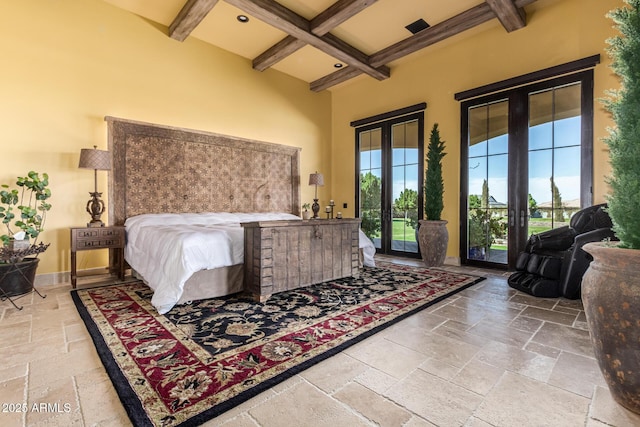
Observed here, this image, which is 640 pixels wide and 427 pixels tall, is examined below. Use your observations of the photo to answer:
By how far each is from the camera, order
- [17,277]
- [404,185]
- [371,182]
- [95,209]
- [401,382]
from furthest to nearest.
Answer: [371,182]
[404,185]
[95,209]
[17,277]
[401,382]

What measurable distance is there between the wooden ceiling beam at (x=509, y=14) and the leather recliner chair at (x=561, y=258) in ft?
8.58

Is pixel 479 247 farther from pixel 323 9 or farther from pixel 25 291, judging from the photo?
pixel 25 291

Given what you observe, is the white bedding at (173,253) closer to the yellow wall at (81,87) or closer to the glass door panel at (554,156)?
the yellow wall at (81,87)

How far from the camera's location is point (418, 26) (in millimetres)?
4402

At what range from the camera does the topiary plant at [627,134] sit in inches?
54.1

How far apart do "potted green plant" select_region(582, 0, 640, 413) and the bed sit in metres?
2.69

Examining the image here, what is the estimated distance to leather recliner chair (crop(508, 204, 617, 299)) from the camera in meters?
2.91

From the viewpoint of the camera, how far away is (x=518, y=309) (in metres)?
2.74

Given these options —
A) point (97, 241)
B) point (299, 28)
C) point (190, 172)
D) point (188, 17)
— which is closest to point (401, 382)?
point (97, 241)

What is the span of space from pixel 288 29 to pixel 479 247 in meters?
4.24

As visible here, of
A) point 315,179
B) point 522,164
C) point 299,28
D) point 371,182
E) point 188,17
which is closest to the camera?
point 188,17

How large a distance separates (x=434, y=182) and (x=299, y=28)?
2949 mm

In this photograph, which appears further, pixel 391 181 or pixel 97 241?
pixel 391 181

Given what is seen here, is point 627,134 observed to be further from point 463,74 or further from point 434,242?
point 463,74
